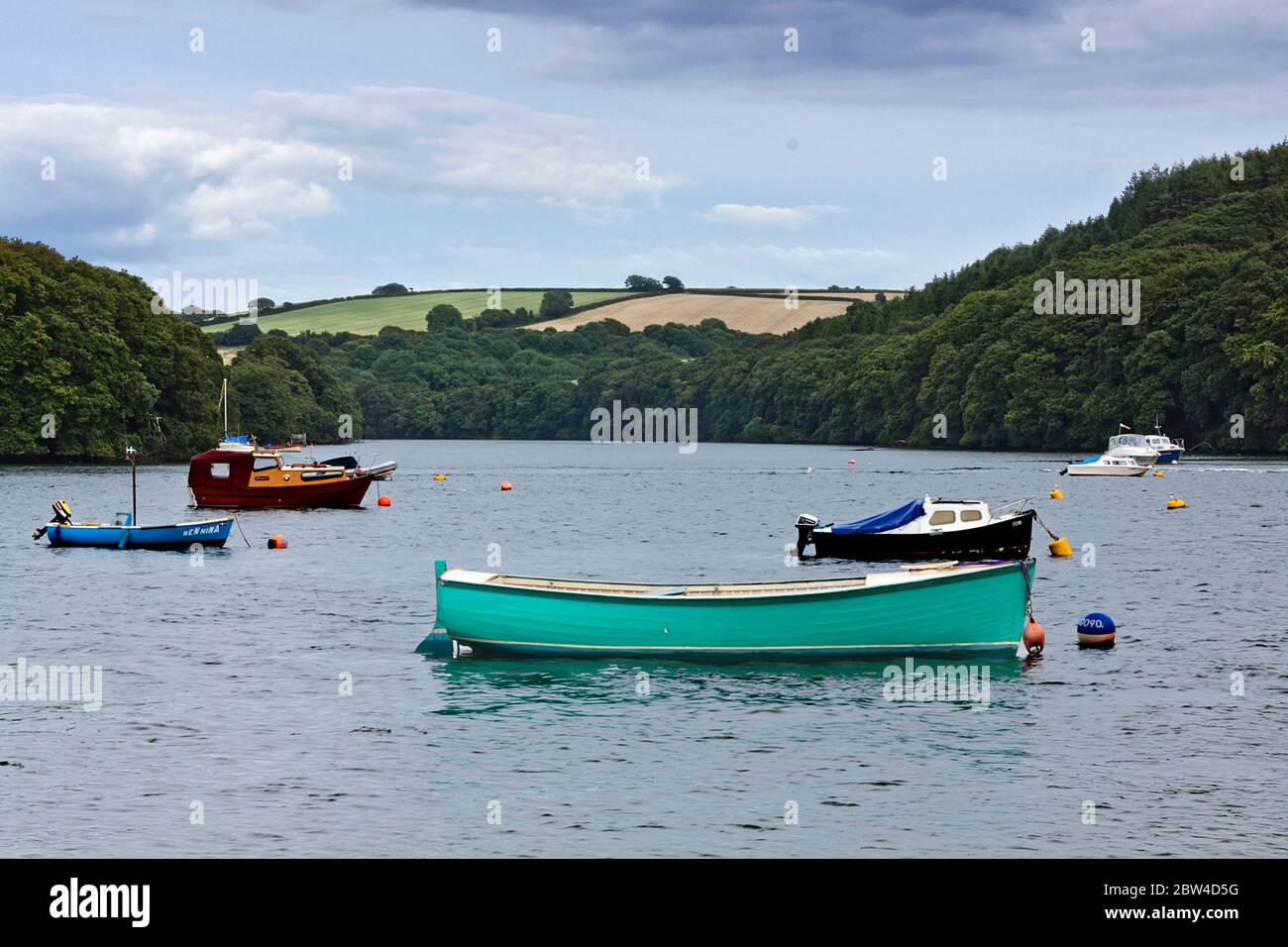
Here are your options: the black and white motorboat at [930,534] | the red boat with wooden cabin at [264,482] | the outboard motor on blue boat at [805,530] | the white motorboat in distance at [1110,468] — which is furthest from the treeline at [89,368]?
the black and white motorboat at [930,534]

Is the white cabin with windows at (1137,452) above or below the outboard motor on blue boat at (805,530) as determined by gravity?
above

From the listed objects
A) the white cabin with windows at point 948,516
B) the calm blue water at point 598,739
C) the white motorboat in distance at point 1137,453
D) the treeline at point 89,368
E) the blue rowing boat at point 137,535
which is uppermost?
the treeline at point 89,368

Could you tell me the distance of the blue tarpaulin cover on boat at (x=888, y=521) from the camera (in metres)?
66.5

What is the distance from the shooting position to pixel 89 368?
517ft

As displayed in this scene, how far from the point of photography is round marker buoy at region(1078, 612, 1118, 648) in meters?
41.6

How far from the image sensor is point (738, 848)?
890 inches

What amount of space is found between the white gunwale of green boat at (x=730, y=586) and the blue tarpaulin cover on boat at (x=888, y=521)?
95.6 ft

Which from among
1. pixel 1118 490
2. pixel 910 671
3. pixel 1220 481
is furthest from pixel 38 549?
pixel 1220 481

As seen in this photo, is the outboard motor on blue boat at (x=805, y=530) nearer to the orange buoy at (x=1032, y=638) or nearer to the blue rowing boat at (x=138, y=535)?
the blue rowing boat at (x=138, y=535)

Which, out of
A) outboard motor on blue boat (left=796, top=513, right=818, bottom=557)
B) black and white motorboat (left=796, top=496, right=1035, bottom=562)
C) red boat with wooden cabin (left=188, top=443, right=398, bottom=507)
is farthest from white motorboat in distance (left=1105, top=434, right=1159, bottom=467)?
outboard motor on blue boat (left=796, top=513, right=818, bottom=557)

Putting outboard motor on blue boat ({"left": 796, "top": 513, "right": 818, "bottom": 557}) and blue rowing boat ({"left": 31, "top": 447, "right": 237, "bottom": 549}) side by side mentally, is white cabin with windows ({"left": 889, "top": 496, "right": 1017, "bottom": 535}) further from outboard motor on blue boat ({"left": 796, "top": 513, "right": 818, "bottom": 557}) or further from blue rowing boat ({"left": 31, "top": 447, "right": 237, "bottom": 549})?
blue rowing boat ({"left": 31, "top": 447, "right": 237, "bottom": 549})

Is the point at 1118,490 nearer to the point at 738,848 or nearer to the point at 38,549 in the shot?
the point at 38,549

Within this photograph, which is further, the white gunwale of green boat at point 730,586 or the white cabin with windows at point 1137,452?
the white cabin with windows at point 1137,452

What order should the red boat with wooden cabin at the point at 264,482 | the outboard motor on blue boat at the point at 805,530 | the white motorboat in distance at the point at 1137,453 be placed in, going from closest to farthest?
the outboard motor on blue boat at the point at 805,530
the red boat with wooden cabin at the point at 264,482
the white motorboat in distance at the point at 1137,453
